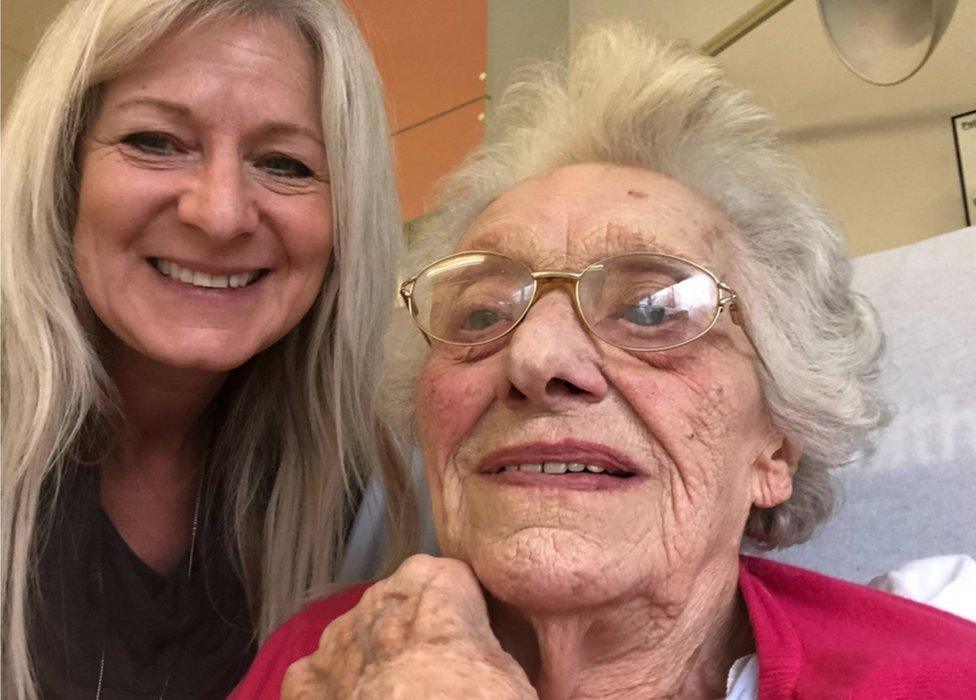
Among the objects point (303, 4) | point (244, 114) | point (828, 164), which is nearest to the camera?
point (244, 114)

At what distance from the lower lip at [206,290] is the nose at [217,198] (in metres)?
0.09

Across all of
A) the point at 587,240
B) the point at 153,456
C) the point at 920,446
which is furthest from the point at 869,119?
the point at 153,456

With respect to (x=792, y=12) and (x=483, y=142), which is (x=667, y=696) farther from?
(x=792, y=12)

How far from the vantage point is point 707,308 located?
1.01 metres

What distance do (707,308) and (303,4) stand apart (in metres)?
0.78

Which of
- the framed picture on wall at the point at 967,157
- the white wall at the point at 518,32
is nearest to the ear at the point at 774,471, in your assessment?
the framed picture on wall at the point at 967,157

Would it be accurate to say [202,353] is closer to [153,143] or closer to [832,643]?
[153,143]

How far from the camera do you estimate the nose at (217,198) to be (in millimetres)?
1218

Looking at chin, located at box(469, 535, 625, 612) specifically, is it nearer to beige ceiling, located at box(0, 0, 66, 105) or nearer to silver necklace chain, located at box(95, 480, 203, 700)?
silver necklace chain, located at box(95, 480, 203, 700)

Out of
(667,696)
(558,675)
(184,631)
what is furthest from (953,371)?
(184,631)

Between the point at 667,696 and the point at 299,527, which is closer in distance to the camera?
the point at 667,696

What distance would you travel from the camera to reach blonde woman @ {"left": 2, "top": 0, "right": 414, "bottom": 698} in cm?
124

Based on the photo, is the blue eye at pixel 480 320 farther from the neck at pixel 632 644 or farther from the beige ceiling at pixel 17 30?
the beige ceiling at pixel 17 30

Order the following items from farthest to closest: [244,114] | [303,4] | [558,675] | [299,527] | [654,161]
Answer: [299,527] → [303,4] → [244,114] → [654,161] → [558,675]
